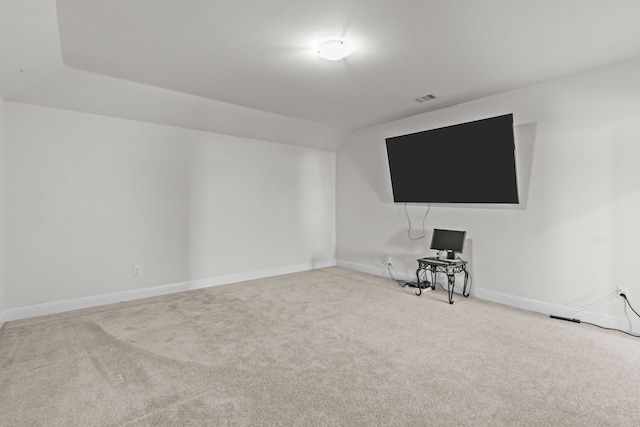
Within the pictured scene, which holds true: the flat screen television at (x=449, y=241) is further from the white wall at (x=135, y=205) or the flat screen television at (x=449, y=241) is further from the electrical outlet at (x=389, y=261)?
the white wall at (x=135, y=205)

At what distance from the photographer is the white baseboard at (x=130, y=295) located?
3355mm

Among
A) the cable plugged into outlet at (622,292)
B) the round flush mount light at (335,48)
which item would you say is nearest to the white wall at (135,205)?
the round flush mount light at (335,48)

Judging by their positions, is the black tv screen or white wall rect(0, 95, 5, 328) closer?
white wall rect(0, 95, 5, 328)

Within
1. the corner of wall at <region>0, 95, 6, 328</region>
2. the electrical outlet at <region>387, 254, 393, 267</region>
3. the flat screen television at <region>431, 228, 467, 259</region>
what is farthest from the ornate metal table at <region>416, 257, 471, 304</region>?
the corner of wall at <region>0, 95, 6, 328</region>

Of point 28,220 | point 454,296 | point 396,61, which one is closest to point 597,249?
point 454,296

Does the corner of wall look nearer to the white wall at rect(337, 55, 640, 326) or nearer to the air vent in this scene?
the air vent

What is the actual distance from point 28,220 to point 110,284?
1094mm

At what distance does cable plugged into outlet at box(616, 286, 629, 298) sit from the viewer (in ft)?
9.85

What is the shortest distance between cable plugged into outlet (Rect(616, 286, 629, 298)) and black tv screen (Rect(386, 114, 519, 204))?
122 cm

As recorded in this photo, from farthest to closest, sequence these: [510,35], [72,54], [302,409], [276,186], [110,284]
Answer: [276,186]
[110,284]
[72,54]
[510,35]
[302,409]

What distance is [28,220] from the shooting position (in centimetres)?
341

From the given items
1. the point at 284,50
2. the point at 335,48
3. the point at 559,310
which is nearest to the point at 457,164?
the point at 559,310

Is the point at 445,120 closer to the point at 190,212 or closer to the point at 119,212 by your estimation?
the point at 190,212

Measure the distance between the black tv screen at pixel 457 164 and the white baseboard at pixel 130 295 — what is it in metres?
2.49
